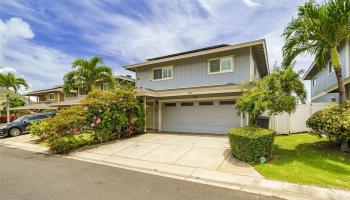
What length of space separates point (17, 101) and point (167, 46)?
40.6 metres

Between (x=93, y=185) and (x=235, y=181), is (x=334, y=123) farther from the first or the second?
(x=93, y=185)

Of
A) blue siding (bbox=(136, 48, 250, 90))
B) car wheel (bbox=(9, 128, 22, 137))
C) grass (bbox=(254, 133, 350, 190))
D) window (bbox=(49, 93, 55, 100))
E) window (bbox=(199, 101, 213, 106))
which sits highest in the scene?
blue siding (bbox=(136, 48, 250, 90))

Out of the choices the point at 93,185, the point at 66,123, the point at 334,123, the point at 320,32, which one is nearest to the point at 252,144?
the point at 334,123

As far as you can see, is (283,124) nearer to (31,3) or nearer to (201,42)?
(201,42)

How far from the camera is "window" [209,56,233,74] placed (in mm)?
Result: 14172

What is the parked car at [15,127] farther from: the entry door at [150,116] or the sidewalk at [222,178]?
the sidewalk at [222,178]

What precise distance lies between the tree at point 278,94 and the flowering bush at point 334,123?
47.2 inches

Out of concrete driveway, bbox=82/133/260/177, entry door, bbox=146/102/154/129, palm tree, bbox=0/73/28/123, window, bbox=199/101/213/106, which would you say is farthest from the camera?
palm tree, bbox=0/73/28/123

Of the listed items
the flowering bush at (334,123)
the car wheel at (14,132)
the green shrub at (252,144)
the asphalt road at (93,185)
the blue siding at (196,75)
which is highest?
the blue siding at (196,75)

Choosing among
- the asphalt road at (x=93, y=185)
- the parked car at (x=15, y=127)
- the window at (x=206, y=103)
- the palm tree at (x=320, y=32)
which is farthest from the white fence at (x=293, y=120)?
the parked car at (x=15, y=127)

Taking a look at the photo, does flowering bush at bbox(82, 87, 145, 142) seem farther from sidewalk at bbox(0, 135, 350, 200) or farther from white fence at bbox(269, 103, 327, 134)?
white fence at bbox(269, 103, 327, 134)

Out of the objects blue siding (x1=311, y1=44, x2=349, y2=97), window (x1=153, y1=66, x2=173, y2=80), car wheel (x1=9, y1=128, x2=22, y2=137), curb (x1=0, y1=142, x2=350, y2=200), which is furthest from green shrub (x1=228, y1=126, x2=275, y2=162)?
car wheel (x1=9, y1=128, x2=22, y2=137)

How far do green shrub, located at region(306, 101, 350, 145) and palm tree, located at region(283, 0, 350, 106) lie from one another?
52 cm

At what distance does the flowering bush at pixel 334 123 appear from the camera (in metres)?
7.98
